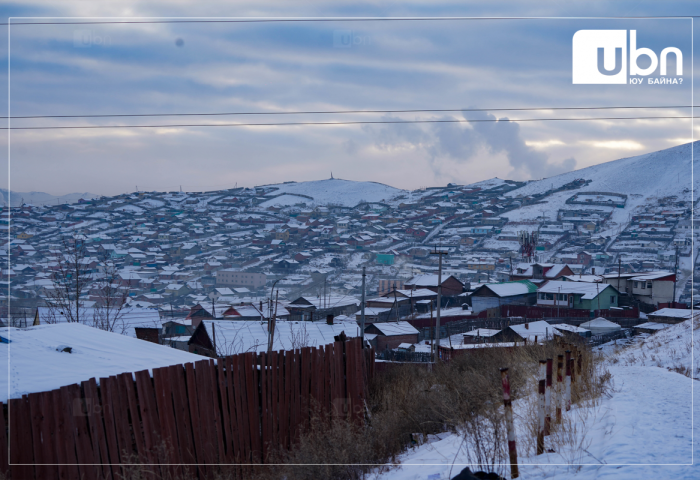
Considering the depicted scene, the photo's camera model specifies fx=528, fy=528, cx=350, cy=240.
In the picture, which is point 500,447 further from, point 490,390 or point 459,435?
point 490,390

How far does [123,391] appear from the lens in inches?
205

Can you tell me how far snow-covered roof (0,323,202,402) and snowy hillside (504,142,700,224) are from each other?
468 feet

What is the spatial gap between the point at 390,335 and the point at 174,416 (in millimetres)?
27270

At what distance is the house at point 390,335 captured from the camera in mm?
32062

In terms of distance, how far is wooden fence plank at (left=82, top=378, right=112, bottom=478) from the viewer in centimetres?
494

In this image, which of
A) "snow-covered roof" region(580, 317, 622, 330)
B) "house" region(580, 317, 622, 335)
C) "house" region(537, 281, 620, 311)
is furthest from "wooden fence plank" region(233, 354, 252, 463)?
"house" region(537, 281, 620, 311)

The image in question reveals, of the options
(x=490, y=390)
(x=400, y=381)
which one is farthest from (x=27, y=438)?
(x=400, y=381)

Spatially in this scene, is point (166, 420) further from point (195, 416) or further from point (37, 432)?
point (37, 432)

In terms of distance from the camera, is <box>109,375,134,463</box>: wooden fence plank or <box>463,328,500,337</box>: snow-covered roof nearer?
<box>109,375,134,463</box>: wooden fence plank

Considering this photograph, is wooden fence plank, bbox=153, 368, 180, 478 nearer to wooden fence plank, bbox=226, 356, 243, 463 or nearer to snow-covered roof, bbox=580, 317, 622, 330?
wooden fence plank, bbox=226, 356, 243, 463

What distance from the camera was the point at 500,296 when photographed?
46.7 meters

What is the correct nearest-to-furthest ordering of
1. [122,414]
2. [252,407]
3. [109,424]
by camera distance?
[109,424] < [122,414] < [252,407]

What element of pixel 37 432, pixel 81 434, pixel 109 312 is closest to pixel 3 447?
pixel 37 432

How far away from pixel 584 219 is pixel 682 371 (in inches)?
5305
